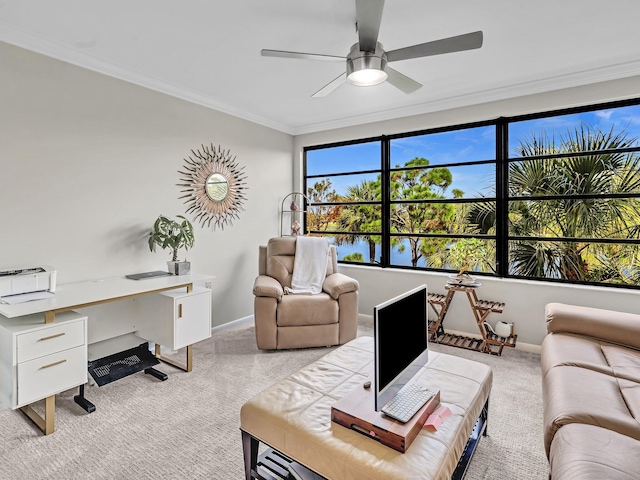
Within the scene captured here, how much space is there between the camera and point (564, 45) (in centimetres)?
257

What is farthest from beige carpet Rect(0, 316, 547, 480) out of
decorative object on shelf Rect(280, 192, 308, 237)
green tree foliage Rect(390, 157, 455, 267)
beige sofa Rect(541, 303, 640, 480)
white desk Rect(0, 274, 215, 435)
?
decorative object on shelf Rect(280, 192, 308, 237)

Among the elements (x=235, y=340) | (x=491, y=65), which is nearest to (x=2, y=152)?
(x=235, y=340)

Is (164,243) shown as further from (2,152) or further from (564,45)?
(564,45)

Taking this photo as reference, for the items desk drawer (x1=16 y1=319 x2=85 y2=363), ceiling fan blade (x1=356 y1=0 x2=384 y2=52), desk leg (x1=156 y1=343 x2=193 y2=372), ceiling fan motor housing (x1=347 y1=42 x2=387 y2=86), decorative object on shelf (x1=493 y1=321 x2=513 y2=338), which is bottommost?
desk leg (x1=156 y1=343 x2=193 y2=372)

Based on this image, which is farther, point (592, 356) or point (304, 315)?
point (304, 315)

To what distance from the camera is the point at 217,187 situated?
3885 mm

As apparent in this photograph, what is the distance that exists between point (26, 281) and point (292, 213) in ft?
10.6

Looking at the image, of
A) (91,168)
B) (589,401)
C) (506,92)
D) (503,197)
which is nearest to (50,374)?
(91,168)

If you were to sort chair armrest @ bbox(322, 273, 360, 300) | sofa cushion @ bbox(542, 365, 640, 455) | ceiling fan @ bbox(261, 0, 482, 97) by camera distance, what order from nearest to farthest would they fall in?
sofa cushion @ bbox(542, 365, 640, 455), ceiling fan @ bbox(261, 0, 482, 97), chair armrest @ bbox(322, 273, 360, 300)

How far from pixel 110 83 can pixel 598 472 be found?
3.82m

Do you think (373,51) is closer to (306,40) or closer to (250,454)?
(306,40)

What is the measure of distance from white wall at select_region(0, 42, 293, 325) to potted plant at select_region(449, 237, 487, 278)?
259 cm

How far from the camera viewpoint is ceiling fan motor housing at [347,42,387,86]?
6.79 feet

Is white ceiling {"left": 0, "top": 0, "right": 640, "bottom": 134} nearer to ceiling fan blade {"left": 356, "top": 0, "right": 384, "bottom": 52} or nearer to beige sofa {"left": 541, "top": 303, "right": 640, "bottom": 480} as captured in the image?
ceiling fan blade {"left": 356, "top": 0, "right": 384, "bottom": 52}
